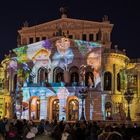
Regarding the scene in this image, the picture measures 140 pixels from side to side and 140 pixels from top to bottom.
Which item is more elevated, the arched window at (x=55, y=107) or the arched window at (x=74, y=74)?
the arched window at (x=74, y=74)

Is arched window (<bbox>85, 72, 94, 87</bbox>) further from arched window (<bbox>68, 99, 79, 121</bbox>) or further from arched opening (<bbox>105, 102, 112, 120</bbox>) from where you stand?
arched opening (<bbox>105, 102, 112, 120</bbox>)

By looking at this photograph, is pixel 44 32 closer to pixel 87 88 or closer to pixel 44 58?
pixel 44 58

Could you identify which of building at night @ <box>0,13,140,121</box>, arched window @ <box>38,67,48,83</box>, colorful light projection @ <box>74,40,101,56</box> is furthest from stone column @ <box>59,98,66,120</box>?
colorful light projection @ <box>74,40,101,56</box>

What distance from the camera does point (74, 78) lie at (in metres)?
68.5

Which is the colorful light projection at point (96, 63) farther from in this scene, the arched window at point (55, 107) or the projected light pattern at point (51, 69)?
the arched window at point (55, 107)

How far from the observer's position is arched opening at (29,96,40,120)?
6906 cm

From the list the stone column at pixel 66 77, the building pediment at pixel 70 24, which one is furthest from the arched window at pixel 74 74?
the building pediment at pixel 70 24

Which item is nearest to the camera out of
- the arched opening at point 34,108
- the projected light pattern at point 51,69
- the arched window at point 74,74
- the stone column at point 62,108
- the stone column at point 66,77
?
the stone column at point 62,108

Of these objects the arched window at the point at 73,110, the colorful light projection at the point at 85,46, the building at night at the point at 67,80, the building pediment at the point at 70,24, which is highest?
the building pediment at the point at 70,24

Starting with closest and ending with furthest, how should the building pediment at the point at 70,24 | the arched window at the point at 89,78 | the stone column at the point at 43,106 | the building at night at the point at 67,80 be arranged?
the building at night at the point at 67,80
the arched window at the point at 89,78
the stone column at the point at 43,106
the building pediment at the point at 70,24

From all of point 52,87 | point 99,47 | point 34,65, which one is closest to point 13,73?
point 34,65

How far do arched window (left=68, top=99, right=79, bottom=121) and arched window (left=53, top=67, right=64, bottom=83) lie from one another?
152 inches

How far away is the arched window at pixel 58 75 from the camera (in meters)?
69.1

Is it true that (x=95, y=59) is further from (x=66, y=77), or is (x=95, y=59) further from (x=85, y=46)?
(x=66, y=77)
